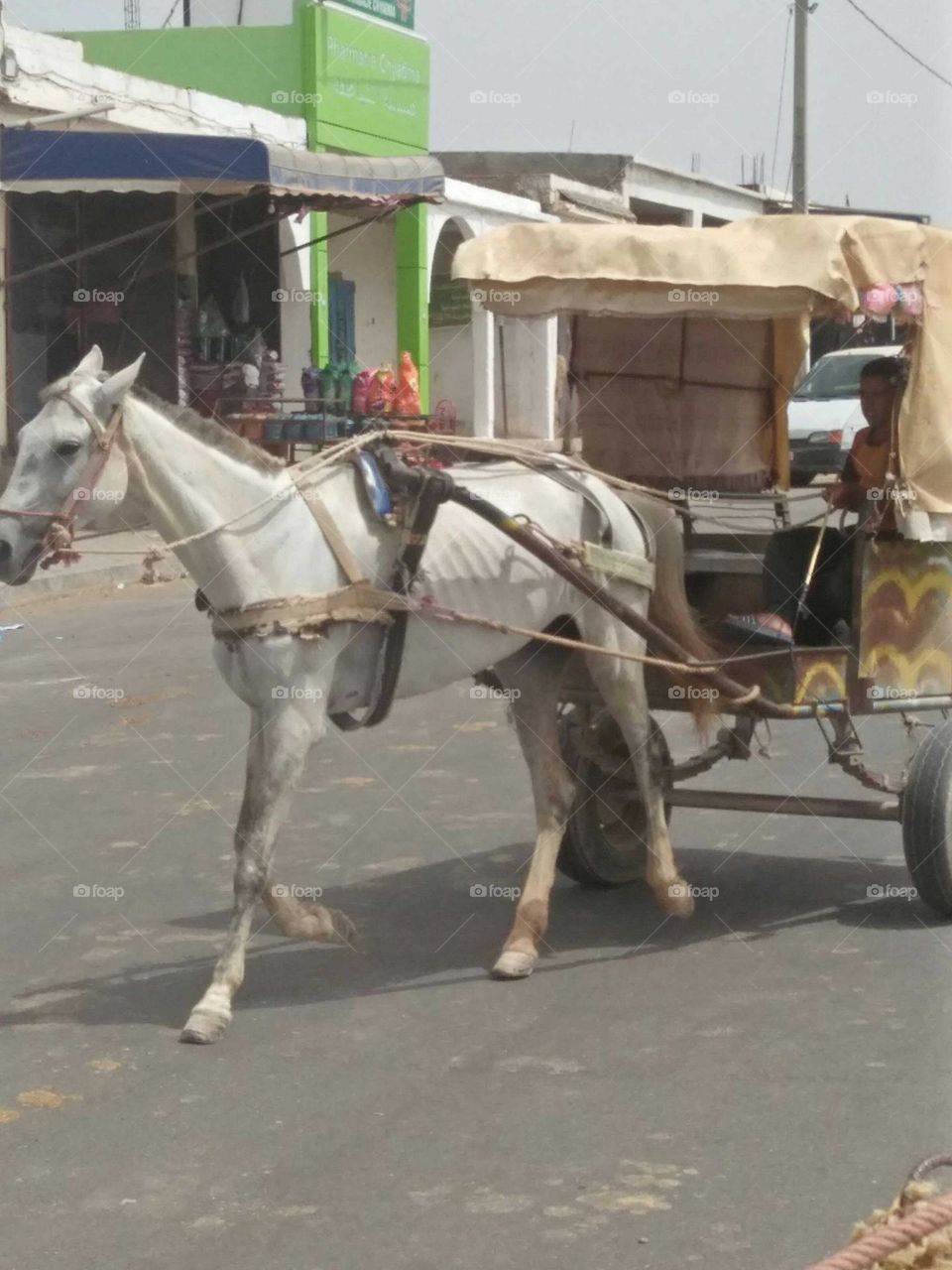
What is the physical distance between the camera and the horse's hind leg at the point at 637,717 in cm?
604

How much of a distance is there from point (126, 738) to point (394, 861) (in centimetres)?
266

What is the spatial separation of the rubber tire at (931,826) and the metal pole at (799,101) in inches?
763

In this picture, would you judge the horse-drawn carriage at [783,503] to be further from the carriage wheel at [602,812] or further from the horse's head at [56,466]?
the horse's head at [56,466]

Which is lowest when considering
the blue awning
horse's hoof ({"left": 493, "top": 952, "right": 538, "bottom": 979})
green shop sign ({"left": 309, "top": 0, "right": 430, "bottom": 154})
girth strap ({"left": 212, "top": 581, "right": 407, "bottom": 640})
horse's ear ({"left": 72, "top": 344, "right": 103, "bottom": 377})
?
horse's hoof ({"left": 493, "top": 952, "right": 538, "bottom": 979})

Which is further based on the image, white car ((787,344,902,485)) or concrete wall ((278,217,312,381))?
concrete wall ((278,217,312,381))

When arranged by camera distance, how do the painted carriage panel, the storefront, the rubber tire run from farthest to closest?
the storefront
the painted carriage panel
the rubber tire

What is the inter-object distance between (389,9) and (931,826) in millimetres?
20512

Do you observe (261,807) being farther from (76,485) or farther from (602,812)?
(602,812)

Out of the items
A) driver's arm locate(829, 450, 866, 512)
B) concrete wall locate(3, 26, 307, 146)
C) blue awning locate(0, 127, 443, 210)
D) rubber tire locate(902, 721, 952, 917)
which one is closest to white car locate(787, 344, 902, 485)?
blue awning locate(0, 127, 443, 210)

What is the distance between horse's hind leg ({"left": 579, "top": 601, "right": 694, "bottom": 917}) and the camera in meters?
6.04

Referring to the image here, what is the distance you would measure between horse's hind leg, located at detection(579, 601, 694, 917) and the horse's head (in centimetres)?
182

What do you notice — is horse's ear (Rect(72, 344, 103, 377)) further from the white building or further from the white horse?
the white building

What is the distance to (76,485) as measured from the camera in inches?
192

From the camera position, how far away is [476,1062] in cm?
480
